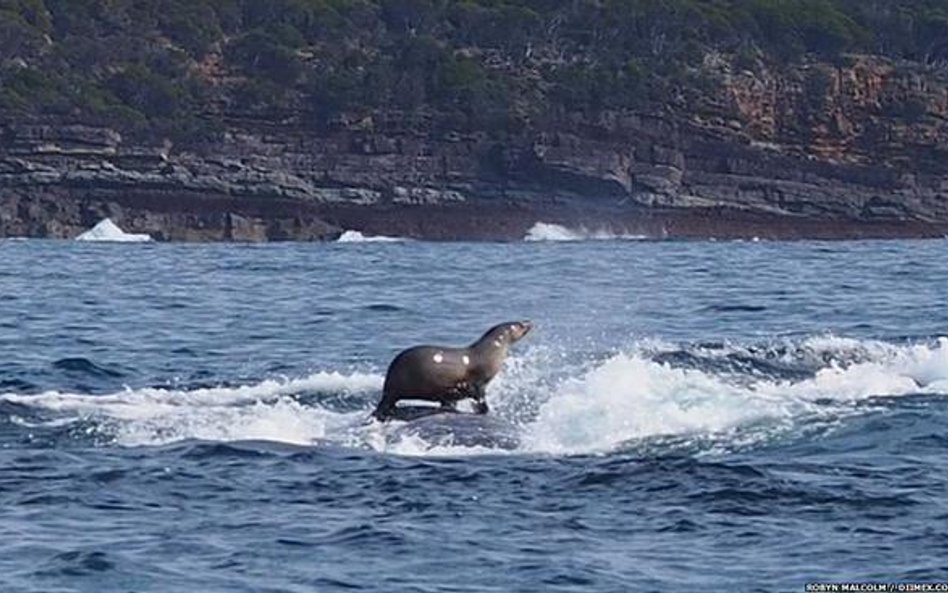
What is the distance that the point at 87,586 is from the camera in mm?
13500

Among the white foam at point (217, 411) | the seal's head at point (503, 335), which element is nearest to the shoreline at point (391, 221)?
the white foam at point (217, 411)

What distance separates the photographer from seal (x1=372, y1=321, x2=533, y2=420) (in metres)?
20.2

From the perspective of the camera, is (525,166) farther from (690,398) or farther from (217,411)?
(217,411)

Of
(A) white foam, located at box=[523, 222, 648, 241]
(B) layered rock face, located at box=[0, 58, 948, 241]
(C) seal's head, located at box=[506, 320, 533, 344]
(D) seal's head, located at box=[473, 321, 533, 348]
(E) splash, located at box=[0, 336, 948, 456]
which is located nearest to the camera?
(E) splash, located at box=[0, 336, 948, 456]

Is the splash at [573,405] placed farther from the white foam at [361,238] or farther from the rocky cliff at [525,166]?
the rocky cliff at [525,166]

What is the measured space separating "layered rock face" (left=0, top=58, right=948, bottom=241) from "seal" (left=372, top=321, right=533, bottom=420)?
60.8 metres

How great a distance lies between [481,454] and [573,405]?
2.65 m

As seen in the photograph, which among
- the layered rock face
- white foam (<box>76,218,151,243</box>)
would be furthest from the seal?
the layered rock face

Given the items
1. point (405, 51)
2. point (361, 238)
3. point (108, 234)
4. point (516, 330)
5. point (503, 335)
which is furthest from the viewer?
point (405, 51)

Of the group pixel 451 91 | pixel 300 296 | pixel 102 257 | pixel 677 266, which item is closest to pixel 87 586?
pixel 300 296

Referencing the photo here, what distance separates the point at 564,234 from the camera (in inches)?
3255

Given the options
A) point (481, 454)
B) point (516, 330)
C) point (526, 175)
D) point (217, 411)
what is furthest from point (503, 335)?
point (526, 175)

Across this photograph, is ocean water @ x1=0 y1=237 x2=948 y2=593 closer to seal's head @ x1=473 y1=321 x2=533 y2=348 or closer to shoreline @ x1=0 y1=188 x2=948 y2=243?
seal's head @ x1=473 y1=321 x2=533 y2=348

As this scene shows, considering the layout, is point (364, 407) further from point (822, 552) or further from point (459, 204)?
point (459, 204)
